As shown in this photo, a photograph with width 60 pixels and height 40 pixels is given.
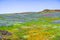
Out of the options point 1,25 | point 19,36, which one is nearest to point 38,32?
point 19,36

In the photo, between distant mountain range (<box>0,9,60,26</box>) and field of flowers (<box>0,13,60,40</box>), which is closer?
field of flowers (<box>0,13,60,40</box>)

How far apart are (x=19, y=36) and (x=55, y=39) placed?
0.88 metres

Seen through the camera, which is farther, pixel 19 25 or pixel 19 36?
pixel 19 25

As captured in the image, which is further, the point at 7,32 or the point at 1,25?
the point at 1,25

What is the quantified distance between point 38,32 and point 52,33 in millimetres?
365

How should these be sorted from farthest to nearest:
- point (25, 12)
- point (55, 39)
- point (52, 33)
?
point (25, 12) → point (52, 33) → point (55, 39)

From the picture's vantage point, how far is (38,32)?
15.9ft

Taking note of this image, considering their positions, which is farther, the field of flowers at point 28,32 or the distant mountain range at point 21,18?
the distant mountain range at point 21,18

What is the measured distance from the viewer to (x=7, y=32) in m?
4.82

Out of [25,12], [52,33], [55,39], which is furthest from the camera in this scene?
[25,12]

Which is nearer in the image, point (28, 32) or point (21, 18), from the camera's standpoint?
point (28, 32)

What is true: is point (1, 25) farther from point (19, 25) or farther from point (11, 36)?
point (11, 36)

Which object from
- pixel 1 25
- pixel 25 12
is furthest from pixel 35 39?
pixel 25 12

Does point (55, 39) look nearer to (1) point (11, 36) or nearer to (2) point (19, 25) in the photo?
(1) point (11, 36)
